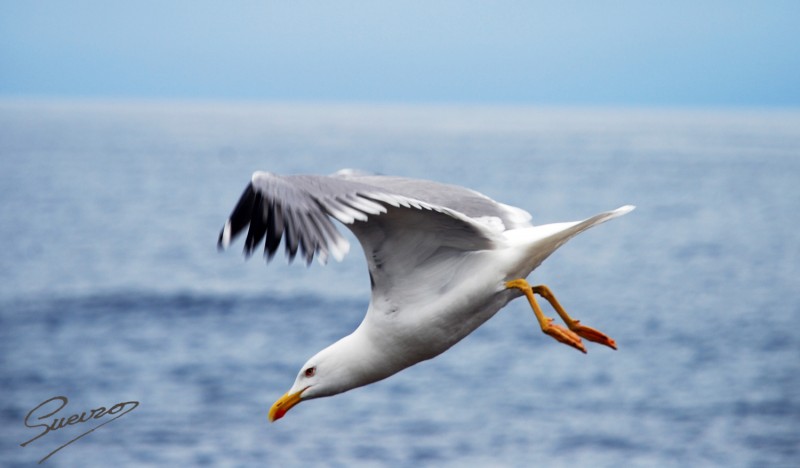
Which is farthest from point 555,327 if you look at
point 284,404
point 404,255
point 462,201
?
point 284,404

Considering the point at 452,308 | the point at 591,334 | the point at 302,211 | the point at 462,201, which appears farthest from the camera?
the point at 462,201

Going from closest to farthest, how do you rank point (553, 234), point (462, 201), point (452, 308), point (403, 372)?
point (553, 234) < point (452, 308) < point (462, 201) < point (403, 372)

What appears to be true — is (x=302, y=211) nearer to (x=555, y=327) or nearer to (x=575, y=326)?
(x=555, y=327)

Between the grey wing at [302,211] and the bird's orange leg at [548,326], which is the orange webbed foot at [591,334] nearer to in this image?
the bird's orange leg at [548,326]

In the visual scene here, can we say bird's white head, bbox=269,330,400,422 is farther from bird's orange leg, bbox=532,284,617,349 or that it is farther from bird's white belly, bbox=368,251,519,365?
bird's orange leg, bbox=532,284,617,349

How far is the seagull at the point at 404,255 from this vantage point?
219 inches

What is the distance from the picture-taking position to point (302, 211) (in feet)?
18.2

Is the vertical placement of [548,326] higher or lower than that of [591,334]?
higher

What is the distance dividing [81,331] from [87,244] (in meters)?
19.4

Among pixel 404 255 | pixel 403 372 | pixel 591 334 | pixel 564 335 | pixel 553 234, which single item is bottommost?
pixel 403 372

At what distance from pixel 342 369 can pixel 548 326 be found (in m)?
1.28

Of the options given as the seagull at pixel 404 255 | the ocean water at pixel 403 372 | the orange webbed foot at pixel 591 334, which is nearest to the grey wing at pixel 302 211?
the seagull at pixel 404 255

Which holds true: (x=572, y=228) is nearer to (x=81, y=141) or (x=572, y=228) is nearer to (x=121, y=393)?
(x=121, y=393)

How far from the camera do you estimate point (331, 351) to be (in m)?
6.58
